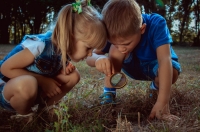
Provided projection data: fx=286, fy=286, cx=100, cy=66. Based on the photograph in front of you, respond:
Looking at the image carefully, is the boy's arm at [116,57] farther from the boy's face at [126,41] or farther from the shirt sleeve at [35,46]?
the shirt sleeve at [35,46]

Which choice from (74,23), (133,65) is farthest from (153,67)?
(74,23)

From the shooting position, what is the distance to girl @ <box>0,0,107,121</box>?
1.44m

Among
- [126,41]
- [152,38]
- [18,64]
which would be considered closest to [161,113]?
[126,41]

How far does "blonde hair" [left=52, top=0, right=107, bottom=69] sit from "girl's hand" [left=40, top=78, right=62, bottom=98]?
9.0 inches

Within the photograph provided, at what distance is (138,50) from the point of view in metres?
1.87

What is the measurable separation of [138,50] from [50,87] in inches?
24.6

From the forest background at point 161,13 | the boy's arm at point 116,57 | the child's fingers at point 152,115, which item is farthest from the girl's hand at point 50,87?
the forest background at point 161,13

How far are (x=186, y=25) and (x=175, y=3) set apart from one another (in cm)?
118

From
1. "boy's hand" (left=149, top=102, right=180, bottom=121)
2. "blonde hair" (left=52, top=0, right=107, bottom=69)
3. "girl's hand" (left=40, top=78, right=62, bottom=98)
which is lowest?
"boy's hand" (left=149, top=102, right=180, bottom=121)

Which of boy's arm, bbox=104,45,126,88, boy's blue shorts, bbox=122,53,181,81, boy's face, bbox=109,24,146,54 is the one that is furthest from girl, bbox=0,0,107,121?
boy's blue shorts, bbox=122,53,181,81

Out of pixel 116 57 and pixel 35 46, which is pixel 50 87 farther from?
pixel 116 57

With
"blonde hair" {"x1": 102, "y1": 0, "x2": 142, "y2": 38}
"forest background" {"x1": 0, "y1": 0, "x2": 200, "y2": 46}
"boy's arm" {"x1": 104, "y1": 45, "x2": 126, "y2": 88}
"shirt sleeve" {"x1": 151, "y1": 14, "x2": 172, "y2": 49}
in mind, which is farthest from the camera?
"forest background" {"x1": 0, "y1": 0, "x2": 200, "y2": 46}

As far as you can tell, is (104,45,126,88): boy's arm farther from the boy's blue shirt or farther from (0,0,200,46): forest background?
(0,0,200,46): forest background

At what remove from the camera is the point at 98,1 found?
38.6 feet
